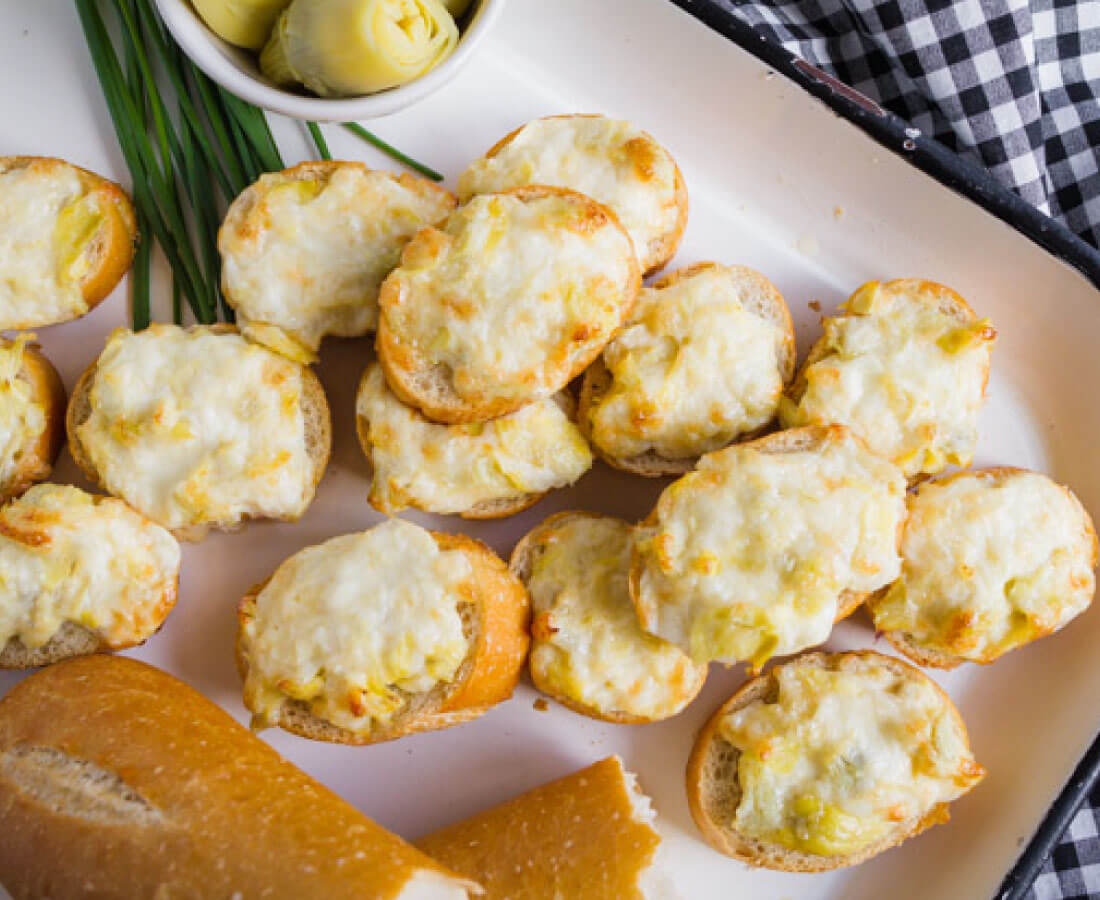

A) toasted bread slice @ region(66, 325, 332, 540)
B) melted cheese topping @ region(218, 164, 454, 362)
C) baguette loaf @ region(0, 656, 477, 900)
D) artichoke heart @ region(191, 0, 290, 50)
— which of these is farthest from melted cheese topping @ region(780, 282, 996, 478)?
artichoke heart @ region(191, 0, 290, 50)

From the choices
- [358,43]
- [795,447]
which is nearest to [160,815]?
[795,447]

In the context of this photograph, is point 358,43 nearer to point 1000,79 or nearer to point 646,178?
Answer: point 646,178

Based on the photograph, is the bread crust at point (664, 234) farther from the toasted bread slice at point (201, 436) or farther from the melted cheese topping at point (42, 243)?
the melted cheese topping at point (42, 243)

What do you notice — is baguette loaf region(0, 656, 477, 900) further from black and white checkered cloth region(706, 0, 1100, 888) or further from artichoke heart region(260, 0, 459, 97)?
black and white checkered cloth region(706, 0, 1100, 888)

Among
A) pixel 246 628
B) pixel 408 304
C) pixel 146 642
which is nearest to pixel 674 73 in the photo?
pixel 408 304

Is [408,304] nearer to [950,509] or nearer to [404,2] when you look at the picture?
[404,2]

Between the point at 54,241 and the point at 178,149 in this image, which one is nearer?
the point at 54,241
